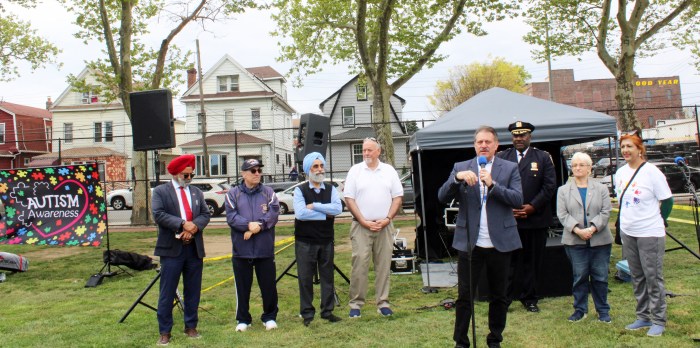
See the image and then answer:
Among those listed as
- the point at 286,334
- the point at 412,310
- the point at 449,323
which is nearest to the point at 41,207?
the point at 286,334

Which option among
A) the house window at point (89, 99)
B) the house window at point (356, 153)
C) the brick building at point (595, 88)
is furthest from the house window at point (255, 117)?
the brick building at point (595, 88)

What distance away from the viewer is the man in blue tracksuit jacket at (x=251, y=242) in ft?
16.7

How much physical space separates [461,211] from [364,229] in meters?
1.73

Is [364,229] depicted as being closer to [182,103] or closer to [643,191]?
A: [643,191]

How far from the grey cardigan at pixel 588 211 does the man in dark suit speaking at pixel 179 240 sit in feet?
11.2

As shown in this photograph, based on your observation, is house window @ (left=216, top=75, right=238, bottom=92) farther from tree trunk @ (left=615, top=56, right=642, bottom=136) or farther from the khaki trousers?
the khaki trousers

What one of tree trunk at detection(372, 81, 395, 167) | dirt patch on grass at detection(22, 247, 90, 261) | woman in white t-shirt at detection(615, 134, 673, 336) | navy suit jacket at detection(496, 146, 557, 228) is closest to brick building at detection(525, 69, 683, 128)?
tree trunk at detection(372, 81, 395, 167)

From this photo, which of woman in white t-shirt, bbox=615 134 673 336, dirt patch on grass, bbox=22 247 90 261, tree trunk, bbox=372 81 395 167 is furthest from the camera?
tree trunk, bbox=372 81 395 167

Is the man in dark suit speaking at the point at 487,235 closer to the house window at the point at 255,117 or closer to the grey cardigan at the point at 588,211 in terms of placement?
the grey cardigan at the point at 588,211

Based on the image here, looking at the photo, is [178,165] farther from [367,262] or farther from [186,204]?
[367,262]

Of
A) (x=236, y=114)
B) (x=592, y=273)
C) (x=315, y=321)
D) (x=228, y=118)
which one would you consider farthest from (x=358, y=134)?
(x=592, y=273)

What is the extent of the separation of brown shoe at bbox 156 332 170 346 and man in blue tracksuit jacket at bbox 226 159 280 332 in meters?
0.65

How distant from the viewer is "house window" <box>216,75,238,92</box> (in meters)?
35.8

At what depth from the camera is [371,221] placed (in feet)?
18.0
